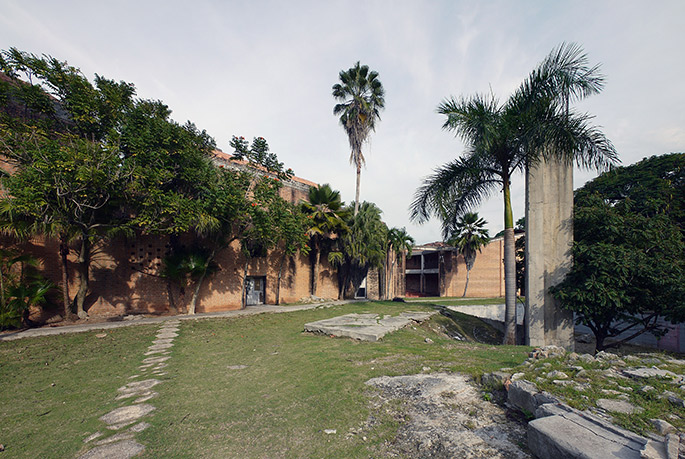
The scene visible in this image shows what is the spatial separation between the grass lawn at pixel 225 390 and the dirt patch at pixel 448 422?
23 cm

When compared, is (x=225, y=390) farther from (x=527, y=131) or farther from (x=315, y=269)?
(x=315, y=269)

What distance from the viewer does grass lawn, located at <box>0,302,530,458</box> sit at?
3.19 metres

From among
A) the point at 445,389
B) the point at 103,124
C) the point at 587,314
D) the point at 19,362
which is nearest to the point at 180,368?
the point at 19,362

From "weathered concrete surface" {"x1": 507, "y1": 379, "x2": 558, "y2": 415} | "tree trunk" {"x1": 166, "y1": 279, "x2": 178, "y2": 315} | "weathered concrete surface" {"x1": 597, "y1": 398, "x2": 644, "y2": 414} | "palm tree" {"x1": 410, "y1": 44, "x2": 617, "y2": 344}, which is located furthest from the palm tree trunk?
"tree trunk" {"x1": 166, "y1": 279, "x2": 178, "y2": 315}

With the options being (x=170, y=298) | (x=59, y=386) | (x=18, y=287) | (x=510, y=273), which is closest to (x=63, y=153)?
(x=18, y=287)

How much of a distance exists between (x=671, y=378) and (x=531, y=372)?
1.29 metres

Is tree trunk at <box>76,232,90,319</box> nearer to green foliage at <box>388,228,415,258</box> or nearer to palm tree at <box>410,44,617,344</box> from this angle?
palm tree at <box>410,44,617,344</box>

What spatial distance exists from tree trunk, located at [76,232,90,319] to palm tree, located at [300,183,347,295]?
31.5ft

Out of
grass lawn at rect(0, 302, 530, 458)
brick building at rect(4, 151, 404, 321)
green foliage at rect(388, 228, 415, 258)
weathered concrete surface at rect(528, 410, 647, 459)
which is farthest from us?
green foliage at rect(388, 228, 415, 258)

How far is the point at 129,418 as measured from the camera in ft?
12.5

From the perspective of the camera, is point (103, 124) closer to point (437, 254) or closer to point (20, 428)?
point (20, 428)

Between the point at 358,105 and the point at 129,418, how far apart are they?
1897cm

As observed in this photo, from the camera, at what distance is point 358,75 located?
19250mm

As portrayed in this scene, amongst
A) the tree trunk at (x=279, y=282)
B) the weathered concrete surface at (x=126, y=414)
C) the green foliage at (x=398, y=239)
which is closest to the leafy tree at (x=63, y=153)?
the weathered concrete surface at (x=126, y=414)
